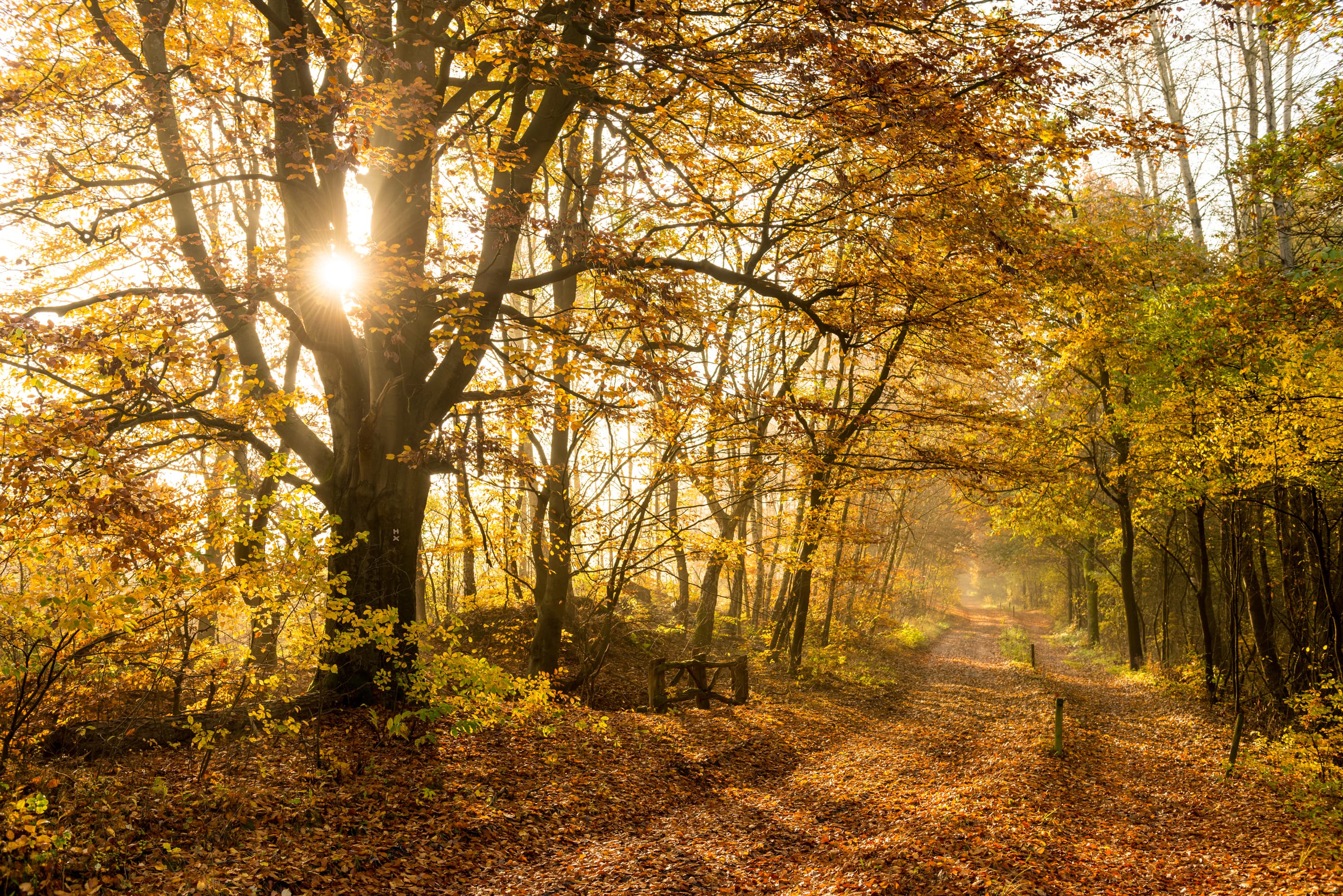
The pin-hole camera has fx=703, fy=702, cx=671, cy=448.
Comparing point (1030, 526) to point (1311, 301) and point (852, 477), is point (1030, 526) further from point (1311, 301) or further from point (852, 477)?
point (1311, 301)

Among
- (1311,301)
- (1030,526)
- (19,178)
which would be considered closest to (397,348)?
(19,178)

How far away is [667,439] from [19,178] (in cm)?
819

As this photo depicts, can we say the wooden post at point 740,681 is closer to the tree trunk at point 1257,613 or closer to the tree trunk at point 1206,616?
the tree trunk at point 1257,613

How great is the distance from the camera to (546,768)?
7.98 meters

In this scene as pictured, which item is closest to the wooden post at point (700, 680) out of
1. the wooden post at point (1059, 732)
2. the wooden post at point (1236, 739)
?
the wooden post at point (1059, 732)

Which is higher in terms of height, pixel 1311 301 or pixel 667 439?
pixel 1311 301

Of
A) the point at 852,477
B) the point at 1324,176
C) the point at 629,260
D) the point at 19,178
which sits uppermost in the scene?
the point at 1324,176

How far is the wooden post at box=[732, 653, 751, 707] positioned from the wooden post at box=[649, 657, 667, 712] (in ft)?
5.77

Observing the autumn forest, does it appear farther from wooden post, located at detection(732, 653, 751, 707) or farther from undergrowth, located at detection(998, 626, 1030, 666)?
undergrowth, located at detection(998, 626, 1030, 666)

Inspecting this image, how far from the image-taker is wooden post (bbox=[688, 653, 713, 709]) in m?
12.2

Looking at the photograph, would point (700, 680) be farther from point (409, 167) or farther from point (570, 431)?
point (409, 167)

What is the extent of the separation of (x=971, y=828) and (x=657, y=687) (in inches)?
225

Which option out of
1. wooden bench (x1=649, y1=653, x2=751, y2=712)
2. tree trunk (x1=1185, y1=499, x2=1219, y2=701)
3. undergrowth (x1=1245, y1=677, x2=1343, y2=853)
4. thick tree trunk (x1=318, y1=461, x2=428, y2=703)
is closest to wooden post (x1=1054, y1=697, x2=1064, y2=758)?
undergrowth (x1=1245, y1=677, x2=1343, y2=853)

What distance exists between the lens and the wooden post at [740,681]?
1288 cm
